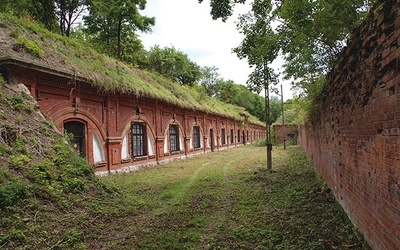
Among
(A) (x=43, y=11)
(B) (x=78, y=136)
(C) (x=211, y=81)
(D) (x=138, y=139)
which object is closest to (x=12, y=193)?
(B) (x=78, y=136)

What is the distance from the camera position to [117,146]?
12953 mm

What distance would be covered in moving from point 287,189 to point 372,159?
483 cm

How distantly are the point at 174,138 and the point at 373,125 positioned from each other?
665 inches

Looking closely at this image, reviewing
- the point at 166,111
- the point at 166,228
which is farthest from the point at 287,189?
the point at 166,111

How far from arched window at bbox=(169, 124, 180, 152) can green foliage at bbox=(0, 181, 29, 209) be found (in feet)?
43.6

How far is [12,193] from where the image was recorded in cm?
501

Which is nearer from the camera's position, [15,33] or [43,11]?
[15,33]

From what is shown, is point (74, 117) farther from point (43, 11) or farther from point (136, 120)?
point (43, 11)

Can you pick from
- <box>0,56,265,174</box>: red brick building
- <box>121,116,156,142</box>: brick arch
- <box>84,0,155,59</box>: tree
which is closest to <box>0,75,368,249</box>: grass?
<box>0,56,265,174</box>: red brick building

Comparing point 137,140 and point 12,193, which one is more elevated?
point 137,140

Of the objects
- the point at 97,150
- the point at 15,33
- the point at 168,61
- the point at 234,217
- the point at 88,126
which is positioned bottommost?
the point at 234,217

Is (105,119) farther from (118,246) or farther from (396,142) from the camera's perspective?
(396,142)

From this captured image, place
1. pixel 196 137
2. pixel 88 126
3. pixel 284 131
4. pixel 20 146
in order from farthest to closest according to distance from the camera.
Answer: pixel 284 131
pixel 196 137
pixel 88 126
pixel 20 146

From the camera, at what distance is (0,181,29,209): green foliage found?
15.8ft
